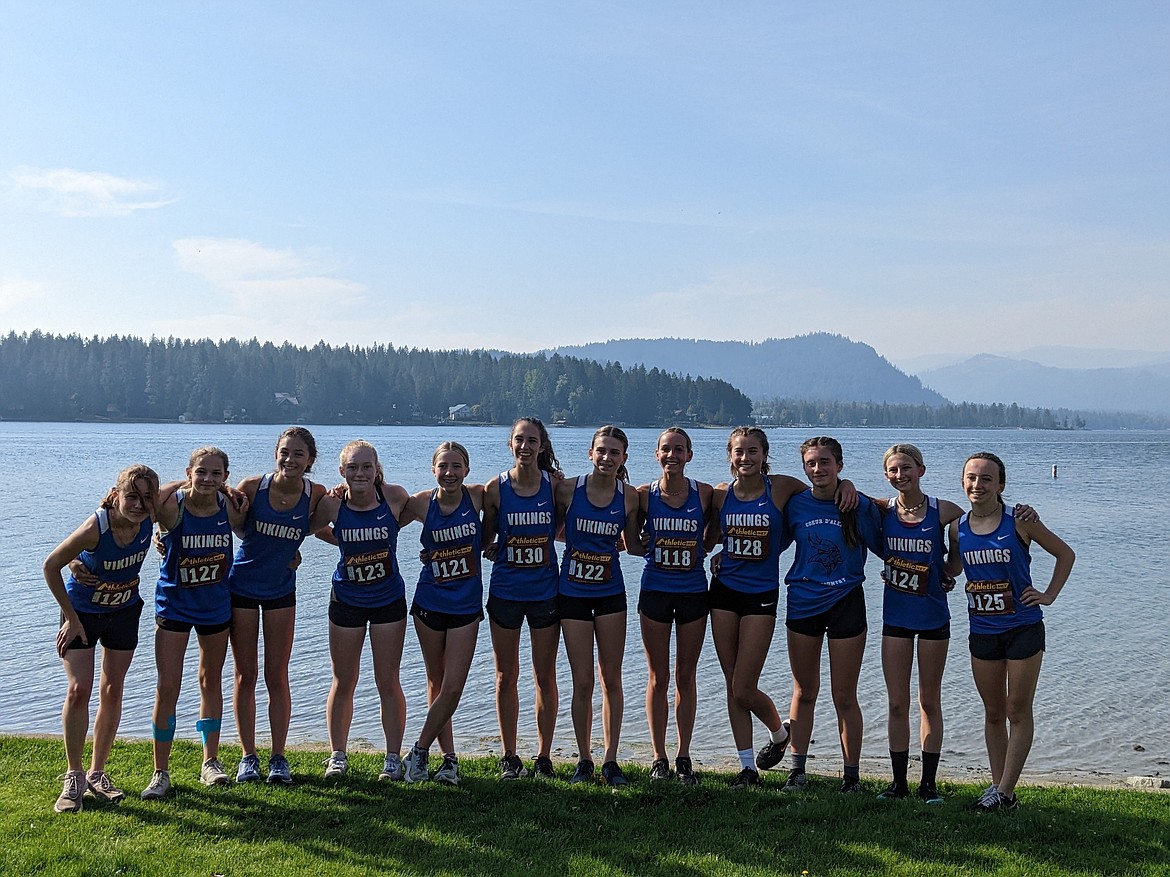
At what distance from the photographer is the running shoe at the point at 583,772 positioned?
6625 mm

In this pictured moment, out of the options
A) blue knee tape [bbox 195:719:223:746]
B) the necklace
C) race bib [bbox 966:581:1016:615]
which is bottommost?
blue knee tape [bbox 195:719:223:746]

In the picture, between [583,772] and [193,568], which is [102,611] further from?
[583,772]

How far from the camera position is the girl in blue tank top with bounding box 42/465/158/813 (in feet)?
19.4

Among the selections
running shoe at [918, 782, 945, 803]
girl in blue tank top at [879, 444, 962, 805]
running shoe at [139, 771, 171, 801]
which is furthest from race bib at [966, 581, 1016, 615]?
running shoe at [139, 771, 171, 801]

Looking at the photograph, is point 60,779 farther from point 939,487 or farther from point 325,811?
point 939,487

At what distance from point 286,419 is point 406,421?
18504 millimetres

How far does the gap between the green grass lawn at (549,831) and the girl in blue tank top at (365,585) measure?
24.0 inches

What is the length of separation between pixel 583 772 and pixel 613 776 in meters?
0.22

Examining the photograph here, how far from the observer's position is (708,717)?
11.1 meters

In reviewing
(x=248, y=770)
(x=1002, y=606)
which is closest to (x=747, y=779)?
(x=1002, y=606)

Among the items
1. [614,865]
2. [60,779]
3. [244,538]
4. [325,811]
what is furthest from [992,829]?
[60,779]

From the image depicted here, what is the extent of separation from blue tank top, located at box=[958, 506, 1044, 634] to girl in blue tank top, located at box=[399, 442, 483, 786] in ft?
11.0

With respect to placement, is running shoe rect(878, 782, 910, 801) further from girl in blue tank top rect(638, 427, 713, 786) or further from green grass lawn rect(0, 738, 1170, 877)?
girl in blue tank top rect(638, 427, 713, 786)

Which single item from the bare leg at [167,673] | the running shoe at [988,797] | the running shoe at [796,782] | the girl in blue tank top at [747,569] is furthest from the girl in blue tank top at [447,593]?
Result: the running shoe at [988,797]
